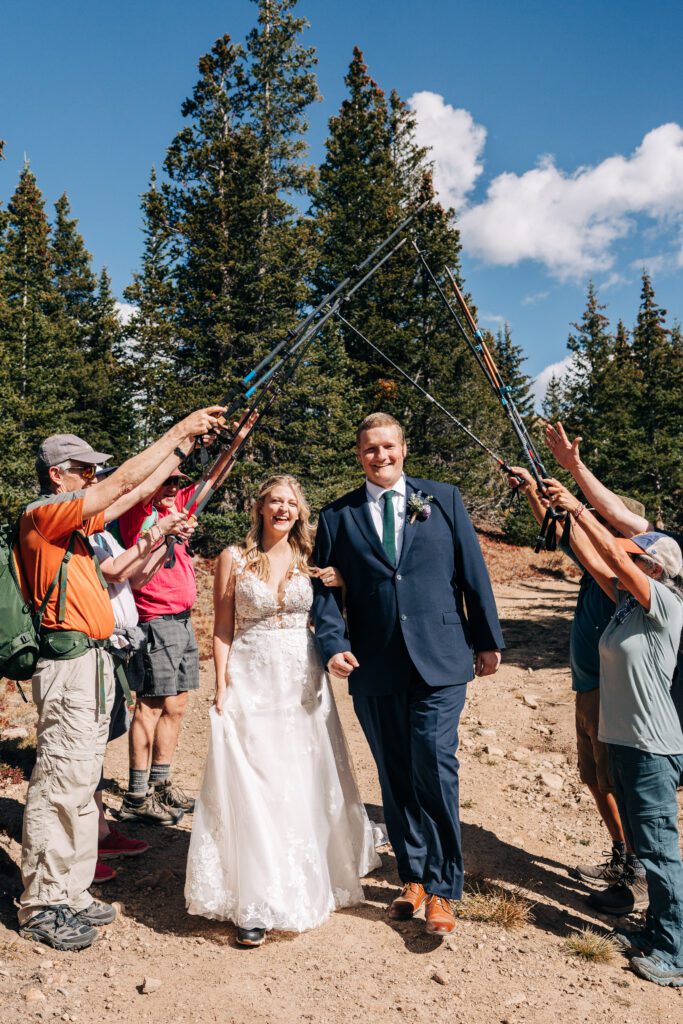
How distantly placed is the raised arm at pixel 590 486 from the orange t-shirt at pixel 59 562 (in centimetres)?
243

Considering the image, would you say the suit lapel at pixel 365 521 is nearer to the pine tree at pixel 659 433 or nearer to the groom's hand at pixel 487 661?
the groom's hand at pixel 487 661

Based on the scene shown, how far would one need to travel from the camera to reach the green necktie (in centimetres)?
422

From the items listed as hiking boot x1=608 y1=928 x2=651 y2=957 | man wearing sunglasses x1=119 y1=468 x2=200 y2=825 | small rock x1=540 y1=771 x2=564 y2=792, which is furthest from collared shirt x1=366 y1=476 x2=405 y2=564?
small rock x1=540 y1=771 x2=564 y2=792

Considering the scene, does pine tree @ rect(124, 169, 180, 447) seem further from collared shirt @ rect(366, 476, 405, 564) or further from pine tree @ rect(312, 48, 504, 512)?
collared shirt @ rect(366, 476, 405, 564)

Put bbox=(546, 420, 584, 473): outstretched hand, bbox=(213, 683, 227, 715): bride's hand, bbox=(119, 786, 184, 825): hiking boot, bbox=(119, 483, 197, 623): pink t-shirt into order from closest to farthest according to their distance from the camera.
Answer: bbox=(546, 420, 584, 473): outstretched hand
bbox=(213, 683, 227, 715): bride's hand
bbox=(119, 786, 184, 825): hiking boot
bbox=(119, 483, 197, 623): pink t-shirt

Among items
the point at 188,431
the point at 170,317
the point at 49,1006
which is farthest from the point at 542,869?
the point at 170,317

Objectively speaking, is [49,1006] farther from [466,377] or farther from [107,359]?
[107,359]

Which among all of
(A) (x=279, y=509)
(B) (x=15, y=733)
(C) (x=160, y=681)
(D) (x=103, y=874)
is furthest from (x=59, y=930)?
(B) (x=15, y=733)

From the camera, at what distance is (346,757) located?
4297mm

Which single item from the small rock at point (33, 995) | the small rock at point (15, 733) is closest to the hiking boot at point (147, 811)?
the small rock at point (33, 995)

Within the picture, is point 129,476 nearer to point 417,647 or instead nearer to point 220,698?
point 220,698

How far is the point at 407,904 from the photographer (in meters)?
3.99

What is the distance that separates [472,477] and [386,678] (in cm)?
2694

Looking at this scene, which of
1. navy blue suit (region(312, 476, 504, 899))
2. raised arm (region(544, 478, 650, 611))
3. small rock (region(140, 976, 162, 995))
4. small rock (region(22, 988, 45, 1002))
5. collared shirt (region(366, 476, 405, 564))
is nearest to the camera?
small rock (region(22, 988, 45, 1002))
